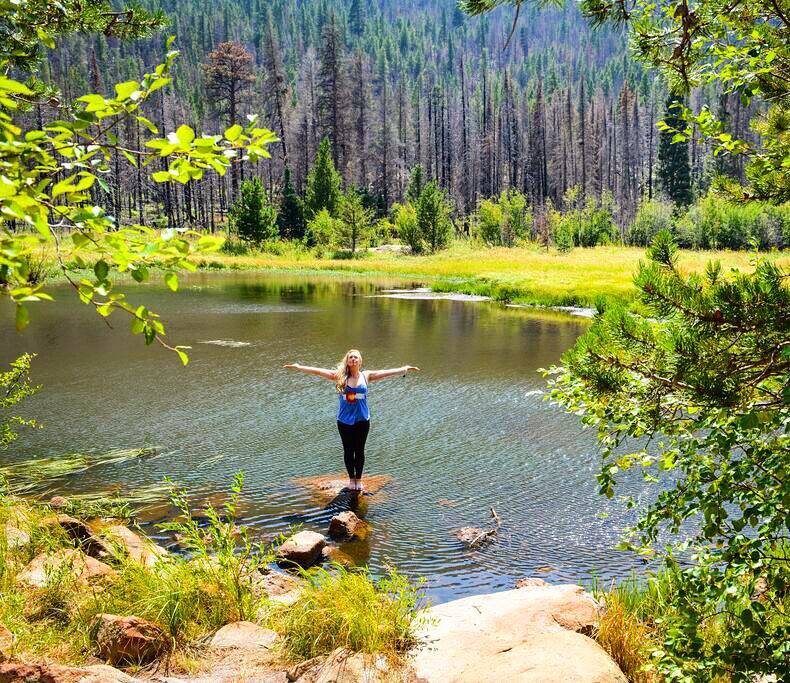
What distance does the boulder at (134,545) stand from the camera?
5988mm

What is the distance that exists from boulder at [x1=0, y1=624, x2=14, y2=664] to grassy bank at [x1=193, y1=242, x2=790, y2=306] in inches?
817

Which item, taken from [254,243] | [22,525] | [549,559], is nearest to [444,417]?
[549,559]

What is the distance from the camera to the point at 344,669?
4070 millimetres

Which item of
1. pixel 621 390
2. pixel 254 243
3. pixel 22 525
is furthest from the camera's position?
pixel 254 243

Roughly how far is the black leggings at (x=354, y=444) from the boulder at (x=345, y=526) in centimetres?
116

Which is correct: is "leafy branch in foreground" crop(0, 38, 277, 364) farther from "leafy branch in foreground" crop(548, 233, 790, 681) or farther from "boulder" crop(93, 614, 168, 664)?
"boulder" crop(93, 614, 168, 664)

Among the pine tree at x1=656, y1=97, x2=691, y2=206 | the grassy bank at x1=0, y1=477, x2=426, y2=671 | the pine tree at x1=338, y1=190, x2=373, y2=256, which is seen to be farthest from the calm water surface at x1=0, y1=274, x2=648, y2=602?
the pine tree at x1=656, y1=97, x2=691, y2=206

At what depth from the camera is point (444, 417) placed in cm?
1309

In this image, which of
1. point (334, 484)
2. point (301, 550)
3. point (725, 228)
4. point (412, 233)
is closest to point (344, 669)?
point (301, 550)

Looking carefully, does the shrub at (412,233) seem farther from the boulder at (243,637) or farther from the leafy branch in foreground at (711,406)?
the leafy branch in foreground at (711,406)

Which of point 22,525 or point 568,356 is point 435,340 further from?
point 568,356

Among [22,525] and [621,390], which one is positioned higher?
[621,390]

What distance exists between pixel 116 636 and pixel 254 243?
60.9 meters

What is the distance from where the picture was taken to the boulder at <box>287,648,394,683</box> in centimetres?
400
